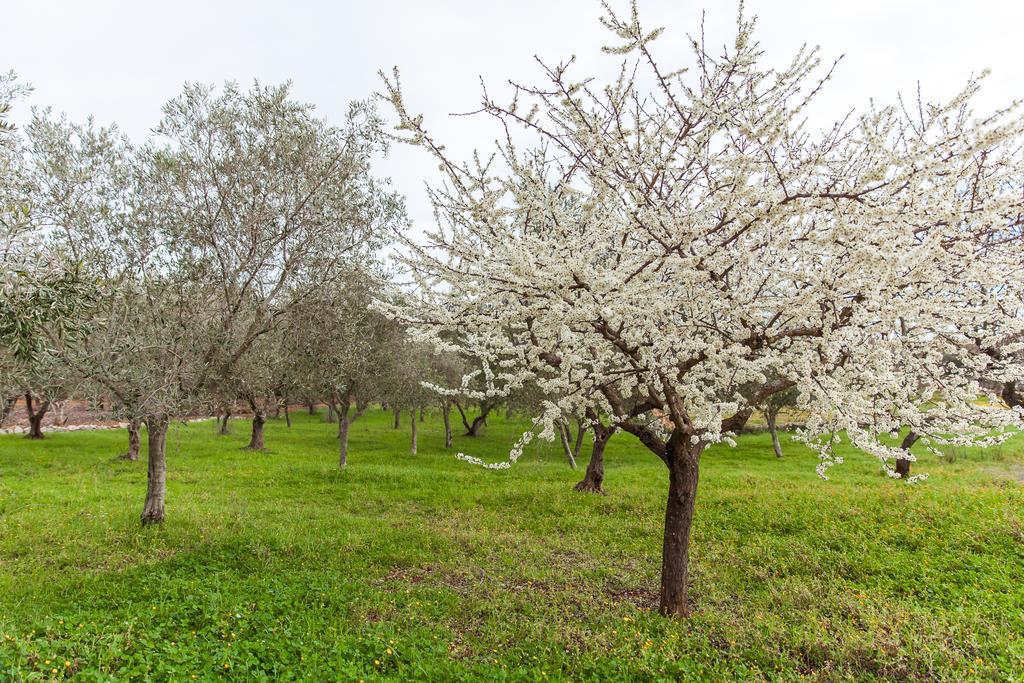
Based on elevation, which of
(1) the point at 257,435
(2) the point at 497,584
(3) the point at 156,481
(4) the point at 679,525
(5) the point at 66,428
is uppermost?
(4) the point at 679,525

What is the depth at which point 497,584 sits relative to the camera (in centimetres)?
1001

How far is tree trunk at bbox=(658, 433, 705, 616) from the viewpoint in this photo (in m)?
8.82

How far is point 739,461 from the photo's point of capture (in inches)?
1168

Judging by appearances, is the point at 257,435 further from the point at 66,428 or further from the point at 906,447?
the point at 906,447

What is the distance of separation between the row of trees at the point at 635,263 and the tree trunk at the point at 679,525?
35mm

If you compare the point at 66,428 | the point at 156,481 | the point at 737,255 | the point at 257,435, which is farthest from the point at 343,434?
the point at 66,428

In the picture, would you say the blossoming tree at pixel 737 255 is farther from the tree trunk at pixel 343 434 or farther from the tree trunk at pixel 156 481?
the tree trunk at pixel 343 434

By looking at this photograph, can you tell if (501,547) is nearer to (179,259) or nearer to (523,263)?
(523,263)

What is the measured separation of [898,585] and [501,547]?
7678mm

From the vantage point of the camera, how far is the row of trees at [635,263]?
6242mm

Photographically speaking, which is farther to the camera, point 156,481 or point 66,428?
point 66,428

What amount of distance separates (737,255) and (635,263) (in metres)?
1.23

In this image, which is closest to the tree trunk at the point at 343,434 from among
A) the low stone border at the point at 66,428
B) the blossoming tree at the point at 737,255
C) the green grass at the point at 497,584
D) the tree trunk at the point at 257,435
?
the tree trunk at the point at 257,435

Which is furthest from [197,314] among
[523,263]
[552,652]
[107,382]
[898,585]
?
[898,585]
